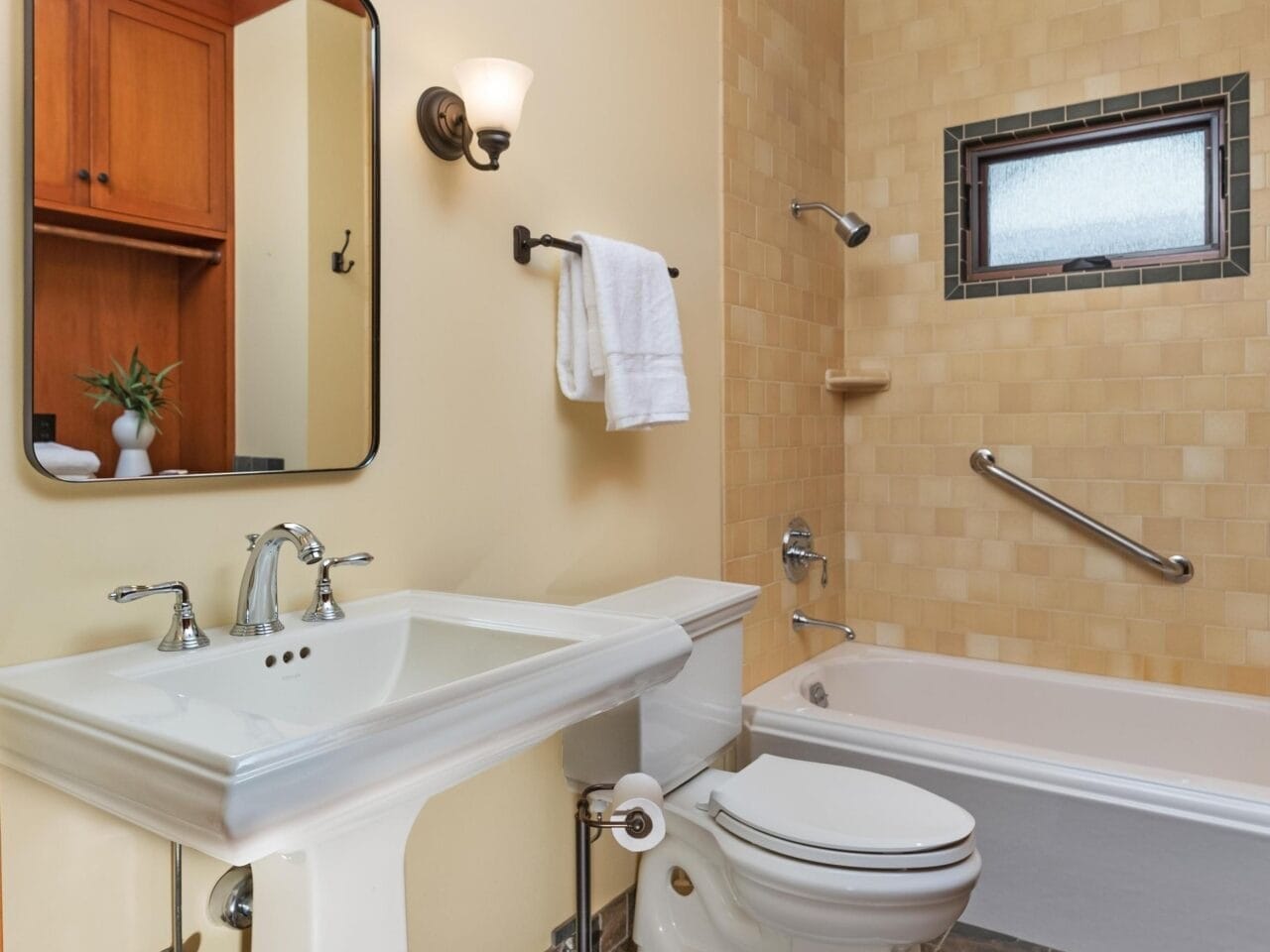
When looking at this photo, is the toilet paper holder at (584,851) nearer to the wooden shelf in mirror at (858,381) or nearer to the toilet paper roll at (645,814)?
the toilet paper roll at (645,814)

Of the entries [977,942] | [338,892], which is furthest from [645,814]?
[977,942]

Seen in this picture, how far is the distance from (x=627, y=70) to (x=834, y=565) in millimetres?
1696

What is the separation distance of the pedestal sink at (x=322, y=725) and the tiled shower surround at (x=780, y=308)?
1.18 metres

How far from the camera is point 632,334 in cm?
185

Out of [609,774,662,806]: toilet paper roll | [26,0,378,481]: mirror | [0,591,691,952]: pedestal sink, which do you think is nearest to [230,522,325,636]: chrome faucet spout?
[0,591,691,952]: pedestal sink

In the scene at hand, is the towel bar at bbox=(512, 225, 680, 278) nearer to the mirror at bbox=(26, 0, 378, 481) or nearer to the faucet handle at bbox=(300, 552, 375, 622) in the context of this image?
the mirror at bbox=(26, 0, 378, 481)

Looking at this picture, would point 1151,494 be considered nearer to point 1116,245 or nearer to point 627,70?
point 1116,245

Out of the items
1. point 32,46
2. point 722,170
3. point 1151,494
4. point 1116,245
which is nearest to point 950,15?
point 1116,245

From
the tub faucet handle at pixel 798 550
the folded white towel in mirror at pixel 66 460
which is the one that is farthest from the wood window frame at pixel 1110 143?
the folded white towel in mirror at pixel 66 460

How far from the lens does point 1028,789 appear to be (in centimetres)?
203

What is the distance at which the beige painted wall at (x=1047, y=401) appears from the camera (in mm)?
2570

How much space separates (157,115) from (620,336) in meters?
0.88

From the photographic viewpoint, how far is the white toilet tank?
1766 millimetres

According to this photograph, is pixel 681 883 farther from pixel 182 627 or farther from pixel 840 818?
pixel 182 627
